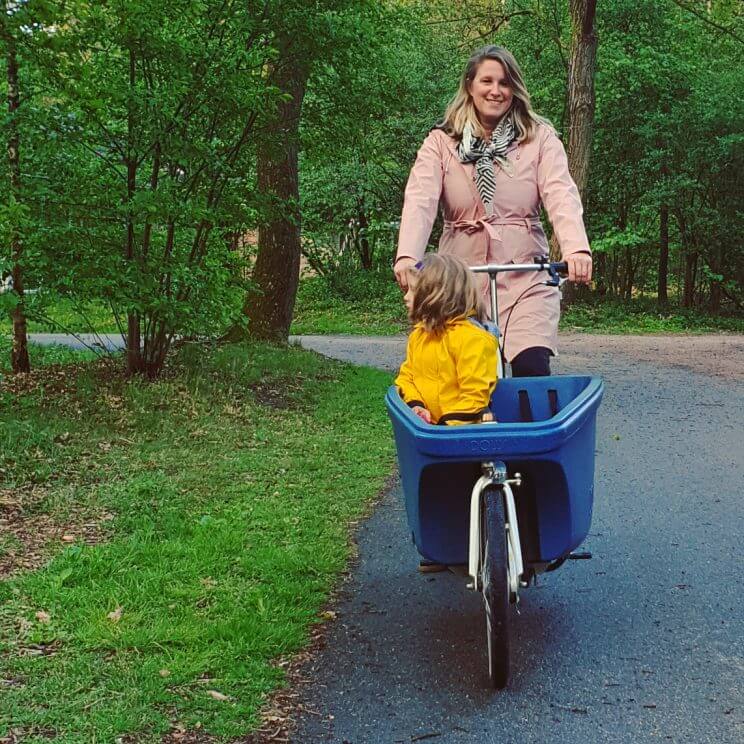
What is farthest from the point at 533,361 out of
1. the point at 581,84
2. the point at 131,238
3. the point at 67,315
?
the point at 581,84

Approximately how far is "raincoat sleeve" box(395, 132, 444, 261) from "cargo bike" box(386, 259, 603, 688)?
783 mm

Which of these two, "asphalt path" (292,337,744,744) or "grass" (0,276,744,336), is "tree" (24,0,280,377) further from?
"grass" (0,276,744,336)

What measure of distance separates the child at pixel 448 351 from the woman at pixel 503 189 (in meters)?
0.50

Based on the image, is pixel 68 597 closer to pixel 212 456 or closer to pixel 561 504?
pixel 561 504

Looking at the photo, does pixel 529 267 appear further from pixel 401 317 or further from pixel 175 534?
pixel 401 317

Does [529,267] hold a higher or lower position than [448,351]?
higher

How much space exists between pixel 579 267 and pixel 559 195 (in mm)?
462

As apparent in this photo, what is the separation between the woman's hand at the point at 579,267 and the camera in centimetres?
367

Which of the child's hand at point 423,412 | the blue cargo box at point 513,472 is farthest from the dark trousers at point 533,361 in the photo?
the child's hand at point 423,412

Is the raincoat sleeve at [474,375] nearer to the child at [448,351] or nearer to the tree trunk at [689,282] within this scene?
the child at [448,351]

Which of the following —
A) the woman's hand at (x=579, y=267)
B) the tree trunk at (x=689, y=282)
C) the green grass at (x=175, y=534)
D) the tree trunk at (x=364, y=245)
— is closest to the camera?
the green grass at (x=175, y=534)

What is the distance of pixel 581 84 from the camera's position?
608 inches

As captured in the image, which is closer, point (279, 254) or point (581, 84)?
point (279, 254)

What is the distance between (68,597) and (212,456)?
2.66 m
